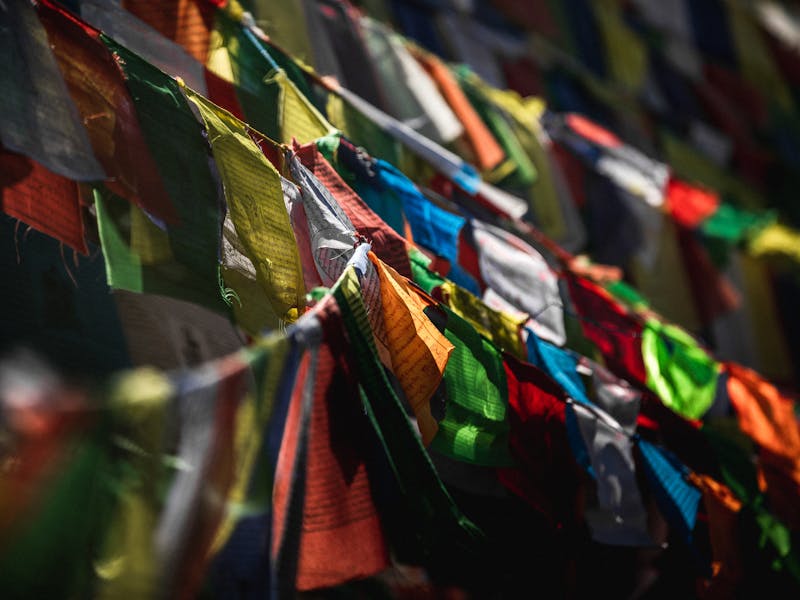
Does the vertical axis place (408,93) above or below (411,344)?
above

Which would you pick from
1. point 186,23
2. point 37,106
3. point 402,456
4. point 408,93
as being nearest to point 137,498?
point 402,456

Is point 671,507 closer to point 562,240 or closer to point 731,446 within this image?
point 731,446

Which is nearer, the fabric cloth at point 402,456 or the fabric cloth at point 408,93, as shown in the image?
the fabric cloth at point 402,456

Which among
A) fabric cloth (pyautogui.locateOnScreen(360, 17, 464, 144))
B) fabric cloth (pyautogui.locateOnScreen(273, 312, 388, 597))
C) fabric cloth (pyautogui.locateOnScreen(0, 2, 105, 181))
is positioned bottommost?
fabric cloth (pyautogui.locateOnScreen(273, 312, 388, 597))

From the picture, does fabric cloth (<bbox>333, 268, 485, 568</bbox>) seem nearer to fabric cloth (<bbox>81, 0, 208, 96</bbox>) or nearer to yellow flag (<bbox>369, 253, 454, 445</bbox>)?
yellow flag (<bbox>369, 253, 454, 445</bbox>)

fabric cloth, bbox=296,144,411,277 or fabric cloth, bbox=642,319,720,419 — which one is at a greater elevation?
fabric cloth, bbox=642,319,720,419

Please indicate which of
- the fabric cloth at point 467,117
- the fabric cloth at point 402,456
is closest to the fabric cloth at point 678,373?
the fabric cloth at point 467,117

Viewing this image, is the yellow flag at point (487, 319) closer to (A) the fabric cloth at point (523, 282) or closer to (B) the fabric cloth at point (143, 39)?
(A) the fabric cloth at point (523, 282)

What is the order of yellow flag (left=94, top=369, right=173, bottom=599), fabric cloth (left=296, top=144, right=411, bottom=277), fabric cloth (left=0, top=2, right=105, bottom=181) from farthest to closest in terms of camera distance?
fabric cloth (left=296, top=144, right=411, bottom=277) → fabric cloth (left=0, top=2, right=105, bottom=181) → yellow flag (left=94, top=369, right=173, bottom=599)

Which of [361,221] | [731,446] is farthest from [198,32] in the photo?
[731,446]

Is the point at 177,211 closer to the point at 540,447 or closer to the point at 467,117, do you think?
the point at 540,447

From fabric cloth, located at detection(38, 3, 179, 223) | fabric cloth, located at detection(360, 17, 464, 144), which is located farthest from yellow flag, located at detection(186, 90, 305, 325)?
fabric cloth, located at detection(360, 17, 464, 144)

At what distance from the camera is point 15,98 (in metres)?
1.65

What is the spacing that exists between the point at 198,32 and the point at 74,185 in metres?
0.81
